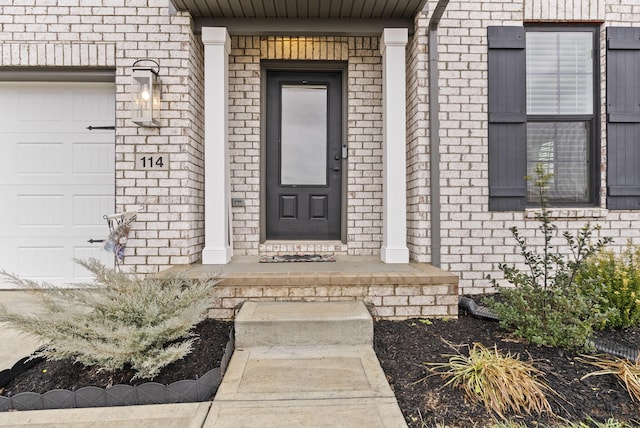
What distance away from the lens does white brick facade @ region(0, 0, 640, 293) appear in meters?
3.35

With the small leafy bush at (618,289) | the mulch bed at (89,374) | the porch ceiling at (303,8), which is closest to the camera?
the mulch bed at (89,374)

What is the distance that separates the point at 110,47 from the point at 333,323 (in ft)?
10.5

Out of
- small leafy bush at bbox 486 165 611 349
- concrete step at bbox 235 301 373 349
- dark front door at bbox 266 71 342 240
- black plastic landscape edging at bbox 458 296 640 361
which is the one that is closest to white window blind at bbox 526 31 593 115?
small leafy bush at bbox 486 165 611 349

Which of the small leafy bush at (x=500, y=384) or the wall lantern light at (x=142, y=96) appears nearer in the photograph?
the small leafy bush at (x=500, y=384)

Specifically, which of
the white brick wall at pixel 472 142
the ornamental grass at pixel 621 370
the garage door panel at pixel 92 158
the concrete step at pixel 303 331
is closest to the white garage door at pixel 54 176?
the garage door panel at pixel 92 158

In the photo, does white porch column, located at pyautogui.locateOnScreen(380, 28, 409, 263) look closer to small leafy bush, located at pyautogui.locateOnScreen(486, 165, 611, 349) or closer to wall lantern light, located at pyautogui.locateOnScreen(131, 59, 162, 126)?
small leafy bush, located at pyautogui.locateOnScreen(486, 165, 611, 349)

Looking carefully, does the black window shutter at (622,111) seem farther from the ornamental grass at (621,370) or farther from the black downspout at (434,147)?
the ornamental grass at (621,370)

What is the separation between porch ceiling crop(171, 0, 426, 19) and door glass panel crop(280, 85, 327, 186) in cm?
84

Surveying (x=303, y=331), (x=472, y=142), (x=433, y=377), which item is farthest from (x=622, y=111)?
(x=303, y=331)

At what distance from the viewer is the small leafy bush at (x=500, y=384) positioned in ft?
5.76

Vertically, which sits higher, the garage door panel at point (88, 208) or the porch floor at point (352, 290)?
the garage door panel at point (88, 208)

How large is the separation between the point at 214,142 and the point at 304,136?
3.56ft

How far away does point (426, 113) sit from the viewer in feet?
11.1

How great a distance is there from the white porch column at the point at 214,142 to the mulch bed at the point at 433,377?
839mm
